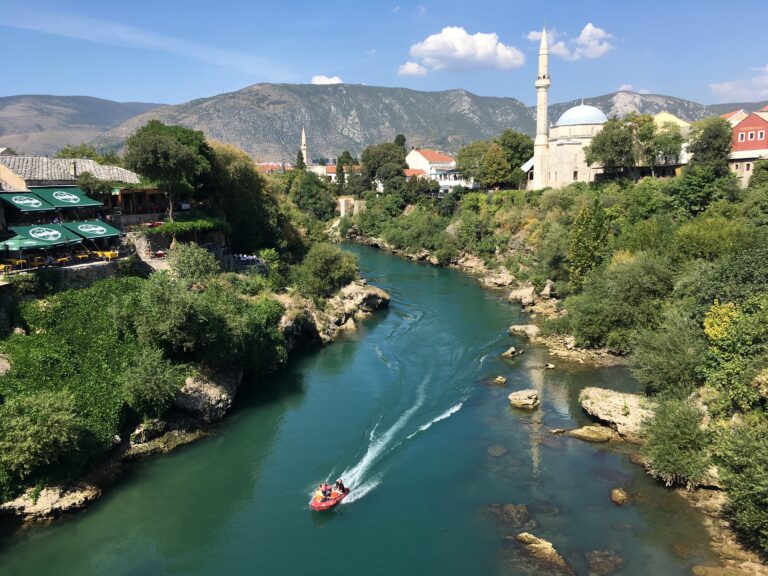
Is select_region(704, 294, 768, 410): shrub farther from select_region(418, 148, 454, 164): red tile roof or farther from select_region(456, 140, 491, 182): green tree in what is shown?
select_region(418, 148, 454, 164): red tile roof

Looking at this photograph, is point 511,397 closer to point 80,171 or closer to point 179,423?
point 179,423

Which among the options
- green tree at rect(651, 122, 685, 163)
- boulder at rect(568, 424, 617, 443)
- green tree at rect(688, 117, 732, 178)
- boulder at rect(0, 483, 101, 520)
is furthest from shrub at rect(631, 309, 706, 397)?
green tree at rect(651, 122, 685, 163)

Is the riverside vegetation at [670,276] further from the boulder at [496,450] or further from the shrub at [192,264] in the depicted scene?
the shrub at [192,264]

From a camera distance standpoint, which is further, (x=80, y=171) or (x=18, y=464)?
(x=80, y=171)

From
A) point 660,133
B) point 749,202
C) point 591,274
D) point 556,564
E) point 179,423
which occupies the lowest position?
point 556,564

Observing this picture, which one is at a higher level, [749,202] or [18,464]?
[749,202]

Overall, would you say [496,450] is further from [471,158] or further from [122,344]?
[471,158]

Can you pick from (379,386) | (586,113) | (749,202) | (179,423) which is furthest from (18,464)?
(586,113)

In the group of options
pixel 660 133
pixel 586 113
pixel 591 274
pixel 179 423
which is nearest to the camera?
pixel 179 423
